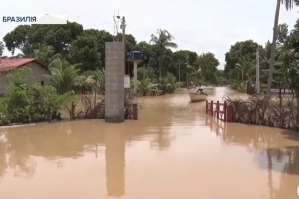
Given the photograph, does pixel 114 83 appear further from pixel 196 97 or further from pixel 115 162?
pixel 196 97

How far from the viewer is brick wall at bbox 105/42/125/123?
46.2 ft

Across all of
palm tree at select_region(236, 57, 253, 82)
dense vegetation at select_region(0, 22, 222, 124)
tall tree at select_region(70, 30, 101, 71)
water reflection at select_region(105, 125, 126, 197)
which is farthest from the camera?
palm tree at select_region(236, 57, 253, 82)

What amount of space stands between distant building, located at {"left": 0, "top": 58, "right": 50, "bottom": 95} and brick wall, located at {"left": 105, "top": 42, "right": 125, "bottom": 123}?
1156cm

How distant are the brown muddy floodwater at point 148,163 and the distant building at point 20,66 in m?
13.1

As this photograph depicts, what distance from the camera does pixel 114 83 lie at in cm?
1421

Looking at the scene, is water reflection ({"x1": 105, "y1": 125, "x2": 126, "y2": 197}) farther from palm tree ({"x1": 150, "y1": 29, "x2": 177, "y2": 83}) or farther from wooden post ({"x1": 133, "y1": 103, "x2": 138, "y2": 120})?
palm tree ({"x1": 150, "y1": 29, "x2": 177, "y2": 83})

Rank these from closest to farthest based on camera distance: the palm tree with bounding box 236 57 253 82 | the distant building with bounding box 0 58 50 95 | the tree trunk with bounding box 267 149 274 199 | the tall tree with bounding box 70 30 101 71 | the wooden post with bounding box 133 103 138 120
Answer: the tree trunk with bounding box 267 149 274 199 → the wooden post with bounding box 133 103 138 120 → the distant building with bounding box 0 58 50 95 → the tall tree with bounding box 70 30 101 71 → the palm tree with bounding box 236 57 253 82

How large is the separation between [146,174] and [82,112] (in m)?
8.87

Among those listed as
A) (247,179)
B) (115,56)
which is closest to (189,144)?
(247,179)

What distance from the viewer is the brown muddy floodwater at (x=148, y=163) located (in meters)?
5.63

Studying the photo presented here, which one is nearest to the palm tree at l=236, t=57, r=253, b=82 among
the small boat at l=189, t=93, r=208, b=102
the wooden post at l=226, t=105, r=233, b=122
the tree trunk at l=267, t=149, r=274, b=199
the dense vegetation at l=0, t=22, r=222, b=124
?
the dense vegetation at l=0, t=22, r=222, b=124

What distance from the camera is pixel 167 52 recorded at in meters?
46.8

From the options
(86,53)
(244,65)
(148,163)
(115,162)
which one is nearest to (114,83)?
(115,162)

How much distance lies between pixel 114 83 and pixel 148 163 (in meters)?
7.26
